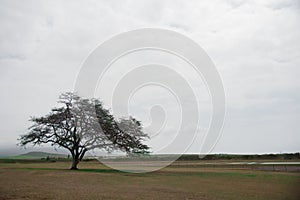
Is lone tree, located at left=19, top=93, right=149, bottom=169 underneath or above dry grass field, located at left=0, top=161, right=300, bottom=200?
above

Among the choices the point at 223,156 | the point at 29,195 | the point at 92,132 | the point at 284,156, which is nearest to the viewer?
the point at 29,195

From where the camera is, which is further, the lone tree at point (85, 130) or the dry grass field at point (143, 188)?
the lone tree at point (85, 130)

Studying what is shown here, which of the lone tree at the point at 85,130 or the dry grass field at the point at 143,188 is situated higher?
the lone tree at the point at 85,130

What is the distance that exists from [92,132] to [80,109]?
136 inches

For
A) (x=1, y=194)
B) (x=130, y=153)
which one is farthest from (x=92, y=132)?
(x=1, y=194)

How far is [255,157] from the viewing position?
89.8 metres

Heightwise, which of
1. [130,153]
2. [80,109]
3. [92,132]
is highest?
[80,109]

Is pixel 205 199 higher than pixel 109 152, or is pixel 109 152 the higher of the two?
pixel 109 152

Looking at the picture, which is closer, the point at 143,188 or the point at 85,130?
the point at 143,188

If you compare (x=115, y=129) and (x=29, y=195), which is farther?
(x=115, y=129)

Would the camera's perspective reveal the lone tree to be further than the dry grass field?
Yes

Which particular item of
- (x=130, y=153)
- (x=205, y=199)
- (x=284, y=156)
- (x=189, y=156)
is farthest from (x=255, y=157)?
(x=205, y=199)

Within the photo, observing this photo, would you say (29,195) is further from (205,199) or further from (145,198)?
(205,199)

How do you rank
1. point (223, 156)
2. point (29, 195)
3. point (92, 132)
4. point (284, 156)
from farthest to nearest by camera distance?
1. point (223, 156)
2. point (284, 156)
3. point (92, 132)
4. point (29, 195)
